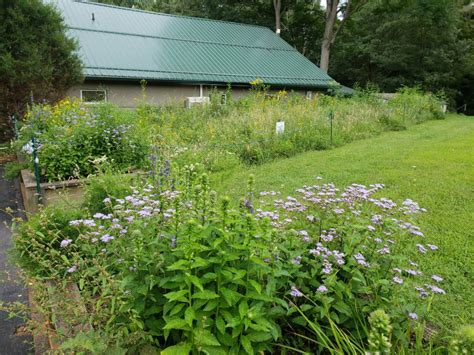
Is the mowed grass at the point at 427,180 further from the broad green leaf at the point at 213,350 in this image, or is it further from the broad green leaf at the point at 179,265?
the broad green leaf at the point at 179,265

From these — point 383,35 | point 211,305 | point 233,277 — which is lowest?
point 211,305

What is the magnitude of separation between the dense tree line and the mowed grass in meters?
14.8

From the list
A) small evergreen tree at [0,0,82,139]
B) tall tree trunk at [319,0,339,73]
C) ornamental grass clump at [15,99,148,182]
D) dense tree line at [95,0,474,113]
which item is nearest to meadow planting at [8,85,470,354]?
ornamental grass clump at [15,99,148,182]

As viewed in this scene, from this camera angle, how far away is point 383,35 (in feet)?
80.1

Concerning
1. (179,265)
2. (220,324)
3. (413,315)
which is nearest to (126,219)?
(179,265)

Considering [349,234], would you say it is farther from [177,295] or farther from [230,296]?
[177,295]

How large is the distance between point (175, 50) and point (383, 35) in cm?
1690

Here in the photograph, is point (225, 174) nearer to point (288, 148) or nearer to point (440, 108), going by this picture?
point (288, 148)

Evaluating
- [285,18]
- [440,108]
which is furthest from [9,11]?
[285,18]

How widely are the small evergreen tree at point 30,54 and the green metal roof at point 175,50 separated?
8.33ft

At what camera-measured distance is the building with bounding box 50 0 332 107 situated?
40.1 feet

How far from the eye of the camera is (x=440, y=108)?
16.1 meters

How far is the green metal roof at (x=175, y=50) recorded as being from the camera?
1263 centimetres

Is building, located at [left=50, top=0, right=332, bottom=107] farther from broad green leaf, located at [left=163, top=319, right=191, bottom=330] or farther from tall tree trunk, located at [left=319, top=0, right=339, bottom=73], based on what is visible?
broad green leaf, located at [left=163, top=319, right=191, bottom=330]
